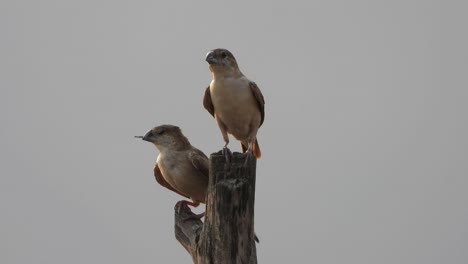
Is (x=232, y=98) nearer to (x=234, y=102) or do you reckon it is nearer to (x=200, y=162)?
(x=234, y=102)

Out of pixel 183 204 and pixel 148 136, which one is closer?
pixel 183 204

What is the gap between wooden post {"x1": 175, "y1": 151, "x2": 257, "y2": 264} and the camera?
17.5 feet

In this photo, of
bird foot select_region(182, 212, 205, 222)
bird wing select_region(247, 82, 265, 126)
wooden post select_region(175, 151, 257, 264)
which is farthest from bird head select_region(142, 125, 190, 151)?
wooden post select_region(175, 151, 257, 264)

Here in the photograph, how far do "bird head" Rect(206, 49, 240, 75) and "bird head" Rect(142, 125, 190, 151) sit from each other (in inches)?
33.4

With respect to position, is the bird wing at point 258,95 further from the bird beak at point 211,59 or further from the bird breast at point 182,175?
the bird breast at point 182,175

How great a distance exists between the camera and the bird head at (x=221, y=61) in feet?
25.6

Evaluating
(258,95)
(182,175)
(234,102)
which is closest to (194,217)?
(182,175)

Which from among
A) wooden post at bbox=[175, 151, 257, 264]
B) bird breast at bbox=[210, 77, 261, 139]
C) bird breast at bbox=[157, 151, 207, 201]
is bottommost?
wooden post at bbox=[175, 151, 257, 264]

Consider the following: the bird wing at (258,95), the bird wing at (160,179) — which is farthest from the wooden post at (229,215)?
the bird wing at (160,179)

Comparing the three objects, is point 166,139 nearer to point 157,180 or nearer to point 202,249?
point 157,180

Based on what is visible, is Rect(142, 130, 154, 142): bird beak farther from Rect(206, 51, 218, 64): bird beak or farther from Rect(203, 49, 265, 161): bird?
Rect(206, 51, 218, 64): bird beak

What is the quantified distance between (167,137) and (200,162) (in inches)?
25.2

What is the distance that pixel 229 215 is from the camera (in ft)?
17.5

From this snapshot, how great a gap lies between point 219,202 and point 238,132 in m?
2.62
